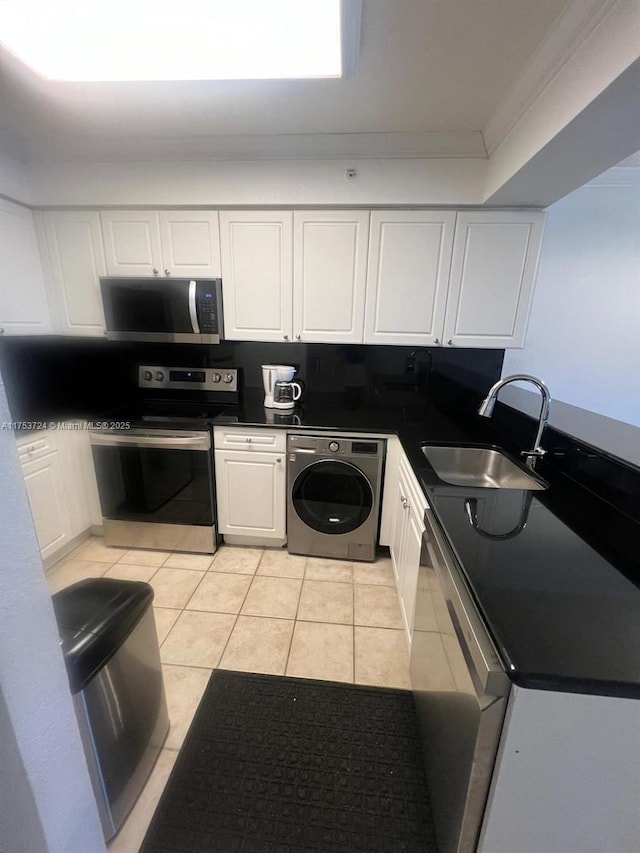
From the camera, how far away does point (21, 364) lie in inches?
87.6

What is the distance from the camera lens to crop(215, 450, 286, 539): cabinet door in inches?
86.4

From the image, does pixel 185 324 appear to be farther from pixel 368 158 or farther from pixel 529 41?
pixel 529 41

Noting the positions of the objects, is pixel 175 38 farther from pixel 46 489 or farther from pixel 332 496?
pixel 46 489

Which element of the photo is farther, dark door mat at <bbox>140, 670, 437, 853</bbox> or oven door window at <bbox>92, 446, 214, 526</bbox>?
oven door window at <bbox>92, 446, 214, 526</bbox>

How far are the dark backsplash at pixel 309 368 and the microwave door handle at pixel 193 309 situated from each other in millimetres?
364

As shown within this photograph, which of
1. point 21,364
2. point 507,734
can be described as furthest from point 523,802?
point 21,364

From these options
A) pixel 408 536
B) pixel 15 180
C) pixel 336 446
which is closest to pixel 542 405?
pixel 408 536

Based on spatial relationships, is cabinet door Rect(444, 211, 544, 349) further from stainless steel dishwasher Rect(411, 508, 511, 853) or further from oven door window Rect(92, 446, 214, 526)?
oven door window Rect(92, 446, 214, 526)

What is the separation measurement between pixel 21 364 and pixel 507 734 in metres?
2.97

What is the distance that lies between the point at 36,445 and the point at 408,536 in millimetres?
2143

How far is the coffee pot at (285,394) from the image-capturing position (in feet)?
7.57

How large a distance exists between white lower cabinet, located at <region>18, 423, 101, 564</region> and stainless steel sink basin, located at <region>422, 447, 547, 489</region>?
7.15ft

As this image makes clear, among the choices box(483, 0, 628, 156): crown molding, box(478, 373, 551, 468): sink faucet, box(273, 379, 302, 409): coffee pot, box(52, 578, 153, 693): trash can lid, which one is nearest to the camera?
box(52, 578, 153, 693): trash can lid

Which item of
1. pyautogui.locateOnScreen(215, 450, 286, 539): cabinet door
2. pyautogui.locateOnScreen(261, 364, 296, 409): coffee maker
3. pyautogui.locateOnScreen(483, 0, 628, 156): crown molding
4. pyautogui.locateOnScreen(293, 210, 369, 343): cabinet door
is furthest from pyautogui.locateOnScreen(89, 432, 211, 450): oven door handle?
pyautogui.locateOnScreen(483, 0, 628, 156): crown molding
